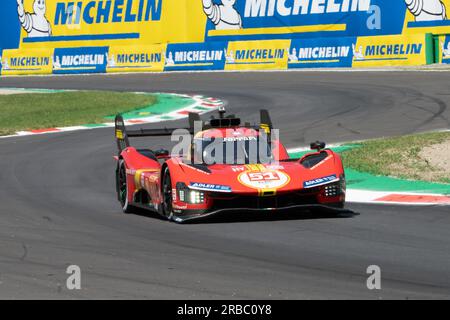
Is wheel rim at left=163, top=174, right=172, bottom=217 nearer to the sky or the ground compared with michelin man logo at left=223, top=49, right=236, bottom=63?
nearer to the ground

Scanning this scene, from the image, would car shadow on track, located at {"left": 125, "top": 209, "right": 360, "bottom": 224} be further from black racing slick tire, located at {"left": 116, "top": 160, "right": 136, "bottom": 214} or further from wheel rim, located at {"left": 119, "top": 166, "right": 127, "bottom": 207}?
wheel rim, located at {"left": 119, "top": 166, "right": 127, "bottom": 207}

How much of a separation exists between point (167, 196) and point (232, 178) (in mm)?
878

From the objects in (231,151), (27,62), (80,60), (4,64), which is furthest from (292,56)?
(231,151)

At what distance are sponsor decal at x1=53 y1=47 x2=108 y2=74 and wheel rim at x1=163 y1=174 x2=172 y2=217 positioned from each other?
1402 inches

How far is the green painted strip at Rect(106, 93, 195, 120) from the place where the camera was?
29.3 m

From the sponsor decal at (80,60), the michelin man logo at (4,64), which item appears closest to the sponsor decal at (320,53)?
the sponsor decal at (80,60)

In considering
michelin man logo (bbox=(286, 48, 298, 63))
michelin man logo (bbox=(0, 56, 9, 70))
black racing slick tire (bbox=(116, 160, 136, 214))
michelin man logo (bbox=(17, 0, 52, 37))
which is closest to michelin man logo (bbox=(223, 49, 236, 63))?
michelin man logo (bbox=(286, 48, 298, 63))

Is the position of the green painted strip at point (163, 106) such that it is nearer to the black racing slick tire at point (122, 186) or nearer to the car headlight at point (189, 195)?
the black racing slick tire at point (122, 186)

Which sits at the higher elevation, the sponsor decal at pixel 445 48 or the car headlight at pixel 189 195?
the sponsor decal at pixel 445 48

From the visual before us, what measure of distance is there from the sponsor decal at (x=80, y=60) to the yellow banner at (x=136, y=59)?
20.7 inches

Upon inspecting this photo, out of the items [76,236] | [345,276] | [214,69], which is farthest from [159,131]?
[214,69]

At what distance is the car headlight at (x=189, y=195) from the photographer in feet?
40.8

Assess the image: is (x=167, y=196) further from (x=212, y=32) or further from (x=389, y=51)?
(x=212, y=32)
